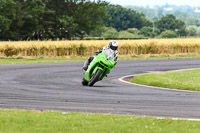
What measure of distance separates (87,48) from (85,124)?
31044 millimetres

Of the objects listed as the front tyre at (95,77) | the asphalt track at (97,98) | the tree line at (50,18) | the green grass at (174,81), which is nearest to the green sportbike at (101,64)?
the front tyre at (95,77)

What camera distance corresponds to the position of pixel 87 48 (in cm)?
4044

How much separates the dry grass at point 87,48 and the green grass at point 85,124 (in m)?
28.1

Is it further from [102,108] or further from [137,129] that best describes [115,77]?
[137,129]

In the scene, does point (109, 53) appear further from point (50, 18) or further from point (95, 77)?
point (50, 18)

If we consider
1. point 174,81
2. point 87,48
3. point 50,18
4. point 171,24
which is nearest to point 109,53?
point 174,81

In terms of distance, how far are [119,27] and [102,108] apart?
14015cm

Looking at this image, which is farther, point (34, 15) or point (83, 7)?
point (83, 7)

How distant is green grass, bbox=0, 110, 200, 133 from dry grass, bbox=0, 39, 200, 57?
28124 mm

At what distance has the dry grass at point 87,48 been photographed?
127 ft

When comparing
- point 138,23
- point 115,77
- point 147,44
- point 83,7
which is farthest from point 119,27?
point 115,77

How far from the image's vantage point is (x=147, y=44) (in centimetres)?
4188

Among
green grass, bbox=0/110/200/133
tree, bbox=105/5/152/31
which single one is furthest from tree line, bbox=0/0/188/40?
tree, bbox=105/5/152/31

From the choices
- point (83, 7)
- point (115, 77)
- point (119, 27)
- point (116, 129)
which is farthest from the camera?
point (119, 27)
